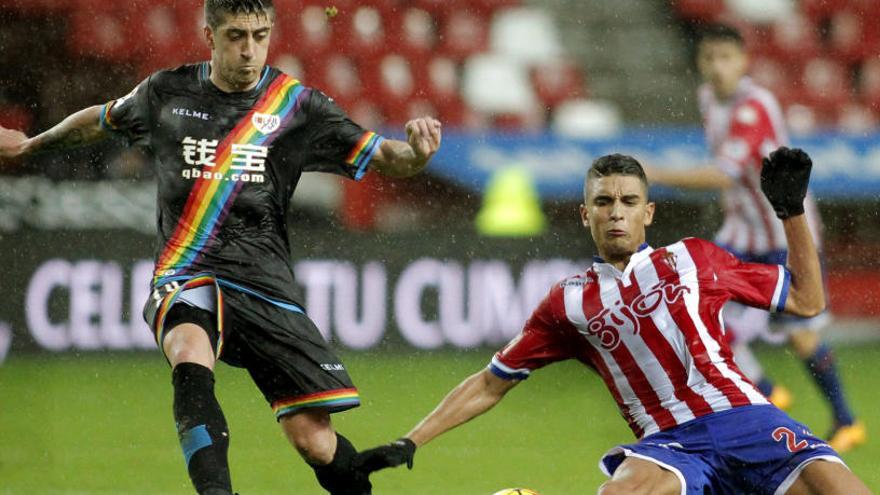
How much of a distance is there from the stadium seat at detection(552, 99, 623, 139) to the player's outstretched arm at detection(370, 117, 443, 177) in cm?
438

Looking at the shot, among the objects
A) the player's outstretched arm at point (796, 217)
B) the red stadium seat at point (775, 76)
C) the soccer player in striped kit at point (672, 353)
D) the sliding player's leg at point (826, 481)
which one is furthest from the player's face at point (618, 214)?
the red stadium seat at point (775, 76)

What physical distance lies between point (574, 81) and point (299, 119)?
5722 millimetres

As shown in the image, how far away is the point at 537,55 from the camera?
1013 centimetres

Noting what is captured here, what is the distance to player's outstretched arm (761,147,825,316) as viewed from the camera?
3658mm

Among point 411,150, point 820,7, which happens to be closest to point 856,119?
point 820,7

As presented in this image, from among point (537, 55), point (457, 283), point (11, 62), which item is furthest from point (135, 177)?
point (537, 55)

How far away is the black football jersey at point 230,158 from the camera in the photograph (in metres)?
4.41

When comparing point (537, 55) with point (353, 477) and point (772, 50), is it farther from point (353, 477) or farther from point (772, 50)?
point (353, 477)

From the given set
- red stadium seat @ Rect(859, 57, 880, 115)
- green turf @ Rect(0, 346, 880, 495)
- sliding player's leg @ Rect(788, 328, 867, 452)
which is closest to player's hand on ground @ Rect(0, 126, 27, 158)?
green turf @ Rect(0, 346, 880, 495)

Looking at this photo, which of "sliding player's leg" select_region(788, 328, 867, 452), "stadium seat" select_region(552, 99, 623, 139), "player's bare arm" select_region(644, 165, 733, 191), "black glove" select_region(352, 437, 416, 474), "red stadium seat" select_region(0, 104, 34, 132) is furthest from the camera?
"stadium seat" select_region(552, 99, 623, 139)

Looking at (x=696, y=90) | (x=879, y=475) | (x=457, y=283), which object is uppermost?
(x=696, y=90)

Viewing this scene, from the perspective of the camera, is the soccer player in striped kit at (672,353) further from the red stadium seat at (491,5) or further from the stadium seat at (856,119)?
the red stadium seat at (491,5)

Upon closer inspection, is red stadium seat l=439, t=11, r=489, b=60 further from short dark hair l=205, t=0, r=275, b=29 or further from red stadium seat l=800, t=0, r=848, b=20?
short dark hair l=205, t=0, r=275, b=29

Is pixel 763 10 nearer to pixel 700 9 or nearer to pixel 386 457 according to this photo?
pixel 700 9
